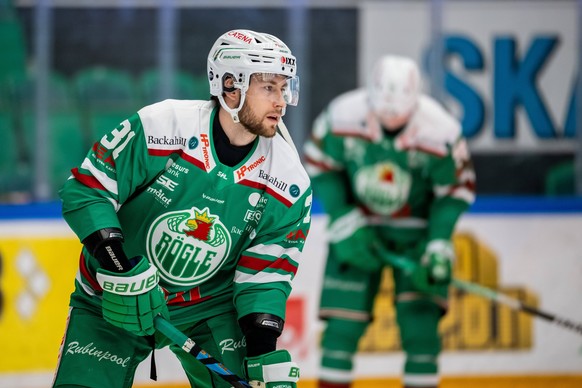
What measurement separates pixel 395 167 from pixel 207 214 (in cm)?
176

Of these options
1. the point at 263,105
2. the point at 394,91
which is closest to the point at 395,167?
the point at 394,91

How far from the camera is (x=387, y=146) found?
4.67 meters

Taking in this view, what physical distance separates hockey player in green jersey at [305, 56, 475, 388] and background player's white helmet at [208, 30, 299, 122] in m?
1.64

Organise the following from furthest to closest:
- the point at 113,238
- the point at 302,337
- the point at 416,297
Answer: the point at 302,337 → the point at 416,297 → the point at 113,238

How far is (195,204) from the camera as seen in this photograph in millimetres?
3014

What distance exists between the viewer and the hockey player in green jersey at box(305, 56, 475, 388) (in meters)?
4.61

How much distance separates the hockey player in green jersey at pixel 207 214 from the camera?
2943mm

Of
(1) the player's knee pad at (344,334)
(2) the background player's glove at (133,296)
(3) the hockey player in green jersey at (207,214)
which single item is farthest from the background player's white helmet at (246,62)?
(1) the player's knee pad at (344,334)

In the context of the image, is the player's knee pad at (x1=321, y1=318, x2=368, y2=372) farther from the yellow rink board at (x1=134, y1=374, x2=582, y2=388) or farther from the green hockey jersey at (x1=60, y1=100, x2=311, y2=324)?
the green hockey jersey at (x1=60, y1=100, x2=311, y2=324)

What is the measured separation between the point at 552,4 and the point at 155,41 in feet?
6.25

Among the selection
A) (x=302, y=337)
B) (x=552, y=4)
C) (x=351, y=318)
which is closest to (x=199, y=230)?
(x=351, y=318)

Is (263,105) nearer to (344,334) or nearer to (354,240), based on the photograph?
(354,240)

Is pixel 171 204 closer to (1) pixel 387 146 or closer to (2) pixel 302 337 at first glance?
(1) pixel 387 146

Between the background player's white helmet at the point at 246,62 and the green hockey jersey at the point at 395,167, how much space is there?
1.65 metres
